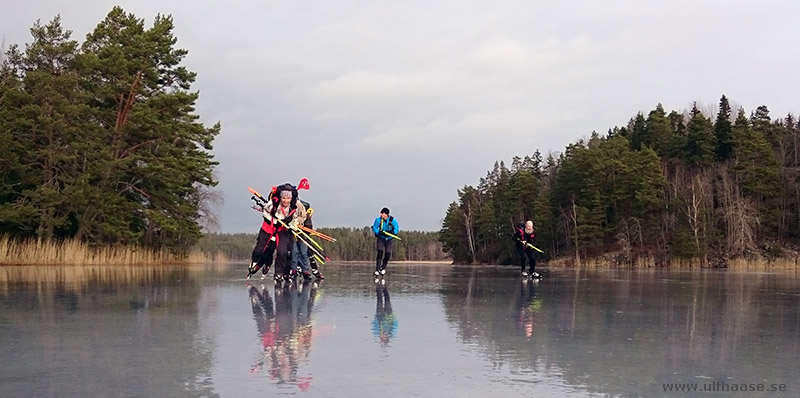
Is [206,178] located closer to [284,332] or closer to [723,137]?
[284,332]

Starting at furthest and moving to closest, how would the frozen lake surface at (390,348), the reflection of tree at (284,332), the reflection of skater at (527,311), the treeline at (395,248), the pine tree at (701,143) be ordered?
1. the treeline at (395,248)
2. the pine tree at (701,143)
3. the reflection of skater at (527,311)
4. the reflection of tree at (284,332)
5. the frozen lake surface at (390,348)

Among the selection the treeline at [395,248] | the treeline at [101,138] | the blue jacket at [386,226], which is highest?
the treeline at [101,138]

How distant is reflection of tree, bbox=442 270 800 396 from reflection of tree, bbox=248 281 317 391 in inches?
67.0

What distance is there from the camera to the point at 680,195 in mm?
56594

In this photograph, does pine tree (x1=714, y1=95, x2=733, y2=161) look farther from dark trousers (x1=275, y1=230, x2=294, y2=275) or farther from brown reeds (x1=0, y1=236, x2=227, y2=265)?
dark trousers (x1=275, y1=230, x2=294, y2=275)

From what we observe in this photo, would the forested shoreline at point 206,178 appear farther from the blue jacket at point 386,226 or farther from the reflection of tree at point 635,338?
the reflection of tree at point 635,338

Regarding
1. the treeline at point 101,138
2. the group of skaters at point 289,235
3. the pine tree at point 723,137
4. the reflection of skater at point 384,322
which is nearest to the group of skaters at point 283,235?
the group of skaters at point 289,235

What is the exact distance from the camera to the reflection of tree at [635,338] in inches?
224

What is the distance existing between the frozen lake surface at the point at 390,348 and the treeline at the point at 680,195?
148 feet

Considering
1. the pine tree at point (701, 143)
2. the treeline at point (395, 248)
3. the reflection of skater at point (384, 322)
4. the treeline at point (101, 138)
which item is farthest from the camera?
the treeline at point (395, 248)

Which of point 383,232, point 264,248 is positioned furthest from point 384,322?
point 383,232

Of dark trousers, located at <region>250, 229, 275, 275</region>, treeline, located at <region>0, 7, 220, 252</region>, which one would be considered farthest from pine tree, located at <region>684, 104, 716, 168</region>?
dark trousers, located at <region>250, 229, 275, 275</region>

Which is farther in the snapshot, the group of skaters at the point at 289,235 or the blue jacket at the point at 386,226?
the blue jacket at the point at 386,226

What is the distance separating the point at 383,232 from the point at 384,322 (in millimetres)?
9977
